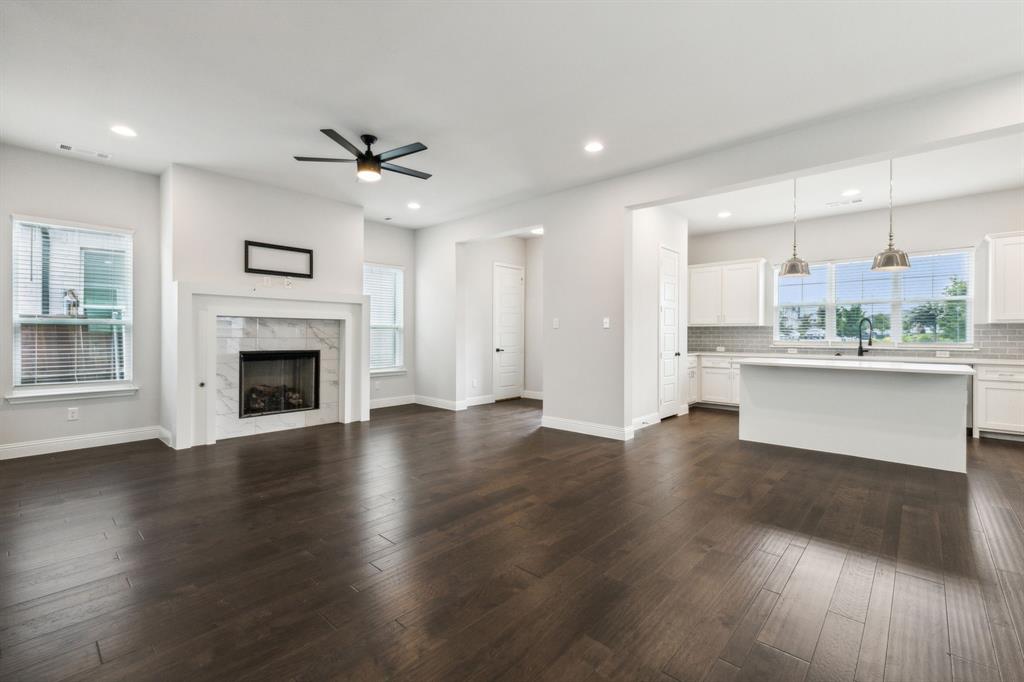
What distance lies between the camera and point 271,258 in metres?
5.47

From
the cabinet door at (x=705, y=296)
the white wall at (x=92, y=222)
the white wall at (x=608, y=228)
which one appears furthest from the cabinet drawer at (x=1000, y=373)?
the white wall at (x=92, y=222)

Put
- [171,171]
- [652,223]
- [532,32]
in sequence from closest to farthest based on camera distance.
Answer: [532,32], [171,171], [652,223]

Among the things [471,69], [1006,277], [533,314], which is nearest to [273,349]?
[471,69]

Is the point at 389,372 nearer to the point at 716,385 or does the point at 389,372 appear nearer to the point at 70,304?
the point at 70,304

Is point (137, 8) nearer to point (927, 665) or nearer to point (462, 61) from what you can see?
point (462, 61)

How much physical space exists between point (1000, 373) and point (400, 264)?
802 cm

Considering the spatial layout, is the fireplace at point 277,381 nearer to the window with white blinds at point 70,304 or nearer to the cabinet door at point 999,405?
the window with white blinds at point 70,304

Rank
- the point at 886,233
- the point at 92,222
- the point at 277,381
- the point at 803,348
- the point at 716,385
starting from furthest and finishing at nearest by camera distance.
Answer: the point at 716,385
the point at 803,348
the point at 886,233
the point at 277,381
the point at 92,222

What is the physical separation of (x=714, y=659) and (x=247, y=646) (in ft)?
5.84

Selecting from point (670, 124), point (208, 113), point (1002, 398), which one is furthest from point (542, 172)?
point (1002, 398)

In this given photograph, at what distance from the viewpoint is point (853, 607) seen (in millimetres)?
1996

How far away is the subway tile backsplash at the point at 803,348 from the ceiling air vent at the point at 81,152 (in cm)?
833

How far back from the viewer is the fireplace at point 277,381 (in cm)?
537

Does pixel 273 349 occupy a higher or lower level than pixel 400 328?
lower
